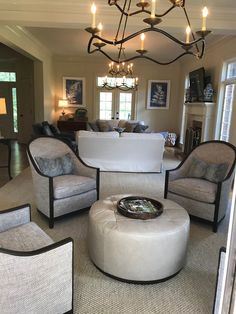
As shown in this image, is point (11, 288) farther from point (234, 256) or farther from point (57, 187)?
point (57, 187)

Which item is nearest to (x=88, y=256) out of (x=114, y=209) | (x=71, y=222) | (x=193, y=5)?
(x=114, y=209)

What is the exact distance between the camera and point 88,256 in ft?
8.68

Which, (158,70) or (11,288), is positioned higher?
(158,70)

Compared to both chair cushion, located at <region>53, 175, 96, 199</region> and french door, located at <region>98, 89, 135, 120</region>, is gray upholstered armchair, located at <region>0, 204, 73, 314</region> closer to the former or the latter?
chair cushion, located at <region>53, 175, 96, 199</region>

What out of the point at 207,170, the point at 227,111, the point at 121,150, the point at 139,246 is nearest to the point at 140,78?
the point at 227,111

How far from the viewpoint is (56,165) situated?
11.7 ft

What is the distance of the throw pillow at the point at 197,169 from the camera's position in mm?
3653

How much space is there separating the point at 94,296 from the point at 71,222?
133 cm

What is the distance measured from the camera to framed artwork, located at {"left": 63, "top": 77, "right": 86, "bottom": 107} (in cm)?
1005

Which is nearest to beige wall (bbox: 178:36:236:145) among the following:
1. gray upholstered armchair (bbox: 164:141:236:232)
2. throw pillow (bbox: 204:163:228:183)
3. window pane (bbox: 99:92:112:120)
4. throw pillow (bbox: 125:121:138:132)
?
gray upholstered armchair (bbox: 164:141:236:232)

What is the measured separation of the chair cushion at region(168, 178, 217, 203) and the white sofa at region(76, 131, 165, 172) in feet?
6.83

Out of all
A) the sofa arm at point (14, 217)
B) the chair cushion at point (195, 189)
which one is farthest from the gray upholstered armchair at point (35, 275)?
the chair cushion at point (195, 189)

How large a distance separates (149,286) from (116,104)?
8.74m

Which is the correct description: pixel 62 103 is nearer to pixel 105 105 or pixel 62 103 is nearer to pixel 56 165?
pixel 105 105
